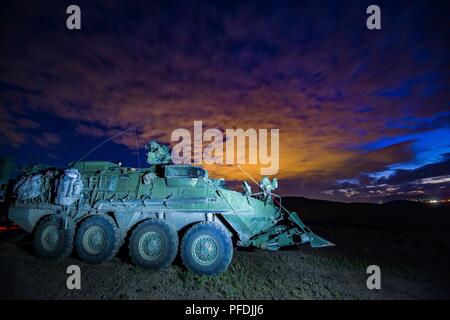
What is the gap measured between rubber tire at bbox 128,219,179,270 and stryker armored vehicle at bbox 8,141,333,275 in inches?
1.0

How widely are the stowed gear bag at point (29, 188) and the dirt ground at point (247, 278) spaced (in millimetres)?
1862

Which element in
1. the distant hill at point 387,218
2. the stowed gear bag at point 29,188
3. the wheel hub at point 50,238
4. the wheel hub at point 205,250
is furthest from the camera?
the distant hill at point 387,218

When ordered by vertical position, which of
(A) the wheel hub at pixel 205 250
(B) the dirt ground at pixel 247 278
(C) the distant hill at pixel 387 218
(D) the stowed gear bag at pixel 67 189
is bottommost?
(C) the distant hill at pixel 387 218

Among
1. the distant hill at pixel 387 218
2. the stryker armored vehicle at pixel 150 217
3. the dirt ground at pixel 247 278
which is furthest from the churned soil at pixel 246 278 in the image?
the distant hill at pixel 387 218

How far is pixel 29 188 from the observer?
801cm

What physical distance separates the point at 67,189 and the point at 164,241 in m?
3.55

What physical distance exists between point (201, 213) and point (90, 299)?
3396 mm

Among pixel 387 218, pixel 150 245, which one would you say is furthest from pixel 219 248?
pixel 387 218

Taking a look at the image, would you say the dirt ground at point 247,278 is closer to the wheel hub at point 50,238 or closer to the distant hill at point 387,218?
the wheel hub at point 50,238

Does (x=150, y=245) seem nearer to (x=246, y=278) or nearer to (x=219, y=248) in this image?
(x=219, y=248)

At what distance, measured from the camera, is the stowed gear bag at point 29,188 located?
798cm

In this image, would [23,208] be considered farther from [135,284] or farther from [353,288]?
[353,288]

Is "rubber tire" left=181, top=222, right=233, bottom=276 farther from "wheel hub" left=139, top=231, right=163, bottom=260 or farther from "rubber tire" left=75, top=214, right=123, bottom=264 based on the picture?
"rubber tire" left=75, top=214, right=123, bottom=264
